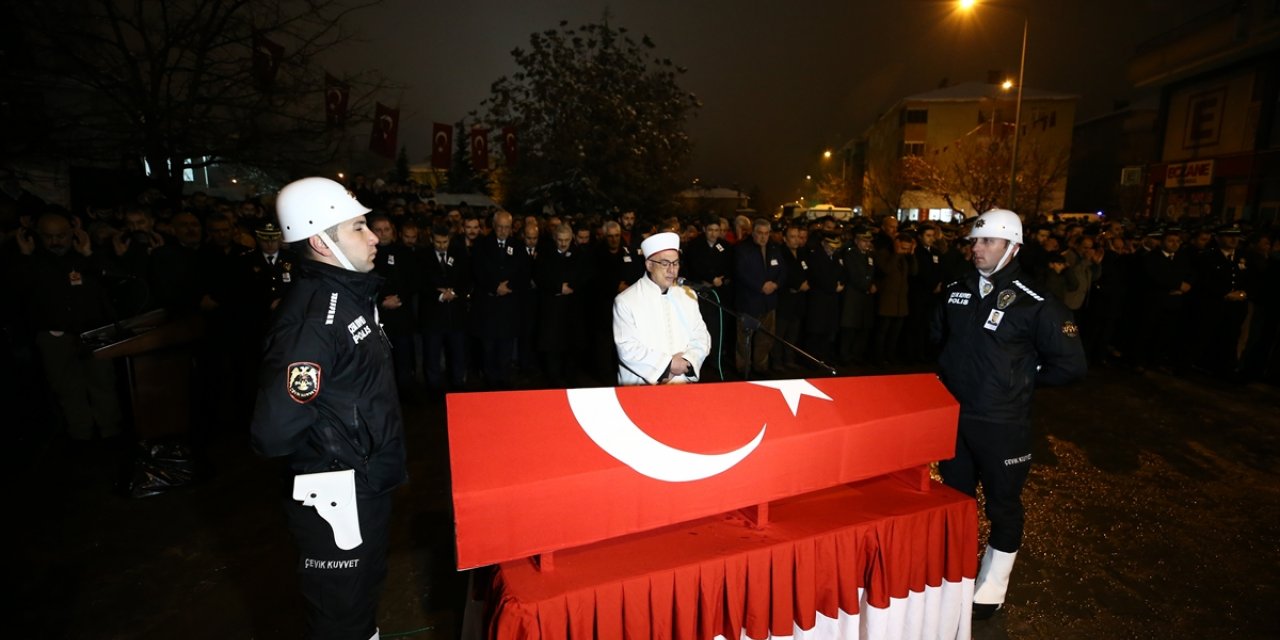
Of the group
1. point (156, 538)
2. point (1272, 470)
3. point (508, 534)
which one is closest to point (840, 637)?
point (508, 534)

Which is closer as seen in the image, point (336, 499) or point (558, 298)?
point (336, 499)

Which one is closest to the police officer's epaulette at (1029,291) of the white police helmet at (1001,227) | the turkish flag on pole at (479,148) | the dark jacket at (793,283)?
the white police helmet at (1001,227)

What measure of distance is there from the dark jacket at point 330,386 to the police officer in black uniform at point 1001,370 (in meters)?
3.01

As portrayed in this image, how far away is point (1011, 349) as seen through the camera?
3.25m

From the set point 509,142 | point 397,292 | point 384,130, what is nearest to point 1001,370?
point 397,292

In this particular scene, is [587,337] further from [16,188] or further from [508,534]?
[16,188]

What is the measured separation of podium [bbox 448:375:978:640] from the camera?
2.03 m

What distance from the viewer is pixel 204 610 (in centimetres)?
339

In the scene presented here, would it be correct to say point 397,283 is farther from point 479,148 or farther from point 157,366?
point 479,148

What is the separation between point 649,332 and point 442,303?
419 centimetres

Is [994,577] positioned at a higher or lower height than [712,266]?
lower

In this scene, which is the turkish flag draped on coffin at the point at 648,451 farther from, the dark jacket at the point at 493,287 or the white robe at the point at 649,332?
the dark jacket at the point at 493,287

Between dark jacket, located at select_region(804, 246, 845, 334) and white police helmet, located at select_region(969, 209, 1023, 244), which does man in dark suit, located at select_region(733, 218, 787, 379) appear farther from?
white police helmet, located at select_region(969, 209, 1023, 244)

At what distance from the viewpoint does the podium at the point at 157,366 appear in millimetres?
4547
